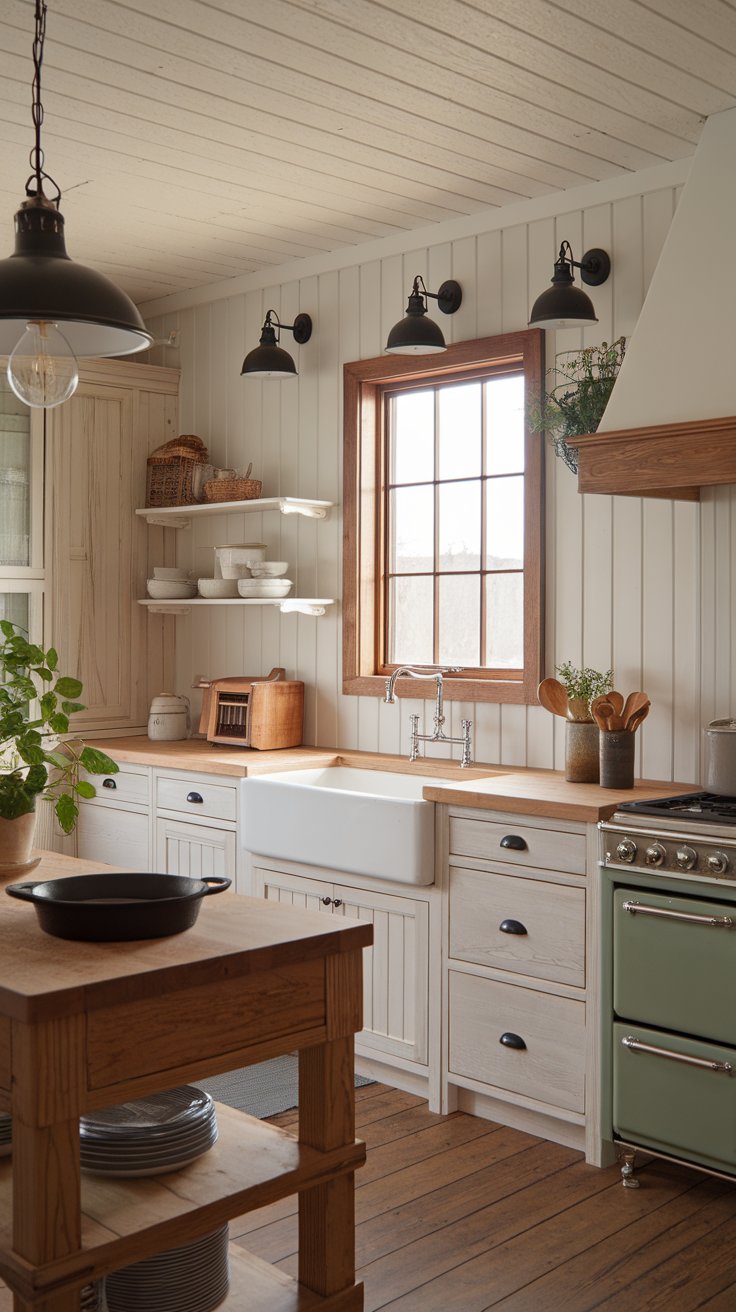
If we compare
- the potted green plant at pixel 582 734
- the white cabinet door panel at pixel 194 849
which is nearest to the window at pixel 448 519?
the potted green plant at pixel 582 734

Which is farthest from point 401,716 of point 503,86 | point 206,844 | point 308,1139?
point 308,1139

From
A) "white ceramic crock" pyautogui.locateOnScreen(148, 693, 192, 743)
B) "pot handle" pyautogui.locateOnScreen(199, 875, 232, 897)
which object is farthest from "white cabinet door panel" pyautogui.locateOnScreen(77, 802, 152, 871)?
"pot handle" pyautogui.locateOnScreen(199, 875, 232, 897)

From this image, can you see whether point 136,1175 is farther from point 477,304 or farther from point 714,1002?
point 477,304

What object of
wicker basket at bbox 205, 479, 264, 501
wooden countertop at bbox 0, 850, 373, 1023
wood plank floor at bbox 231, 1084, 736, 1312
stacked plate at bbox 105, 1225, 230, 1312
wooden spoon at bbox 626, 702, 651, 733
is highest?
wicker basket at bbox 205, 479, 264, 501

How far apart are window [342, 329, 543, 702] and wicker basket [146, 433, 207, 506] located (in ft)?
2.69

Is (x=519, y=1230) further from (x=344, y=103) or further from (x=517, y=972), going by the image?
(x=344, y=103)

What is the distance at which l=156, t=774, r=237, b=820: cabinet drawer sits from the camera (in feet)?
14.4

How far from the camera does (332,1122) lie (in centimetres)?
210

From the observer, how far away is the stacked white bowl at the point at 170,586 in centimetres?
532

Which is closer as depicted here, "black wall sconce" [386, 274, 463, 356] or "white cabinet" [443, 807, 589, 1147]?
"white cabinet" [443, 807, 589, 1147]

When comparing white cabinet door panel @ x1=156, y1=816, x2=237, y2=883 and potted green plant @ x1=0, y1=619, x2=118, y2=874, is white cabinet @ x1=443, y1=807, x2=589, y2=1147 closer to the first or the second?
white cabinet door panel @ x1=156, y1=816, x2=237, y2=883

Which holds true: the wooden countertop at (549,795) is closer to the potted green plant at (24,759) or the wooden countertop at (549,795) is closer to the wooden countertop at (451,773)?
the wooden countertop at (451,773)

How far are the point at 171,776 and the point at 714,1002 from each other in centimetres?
232

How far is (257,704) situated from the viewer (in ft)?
15.7
